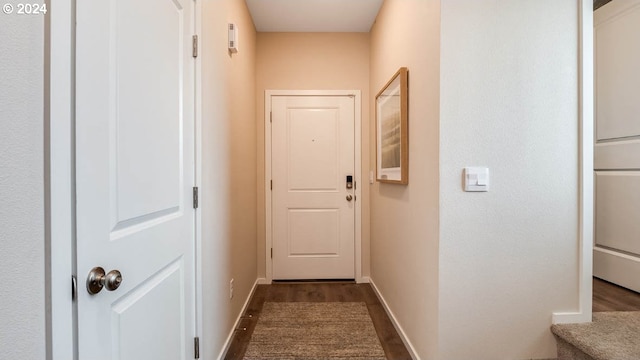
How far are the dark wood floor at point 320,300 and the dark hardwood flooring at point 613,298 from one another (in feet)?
4.15

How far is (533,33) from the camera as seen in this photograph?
1451 millimetres

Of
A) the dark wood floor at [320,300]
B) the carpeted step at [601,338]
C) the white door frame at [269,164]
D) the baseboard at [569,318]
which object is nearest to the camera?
the carpeted step at [601,338]

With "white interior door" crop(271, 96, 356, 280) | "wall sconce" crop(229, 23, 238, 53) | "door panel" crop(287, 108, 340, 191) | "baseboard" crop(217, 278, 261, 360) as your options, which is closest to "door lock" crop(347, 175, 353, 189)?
"white interior door" crop(271, 96, 356, 280)

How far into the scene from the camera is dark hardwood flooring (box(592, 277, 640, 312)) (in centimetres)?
174

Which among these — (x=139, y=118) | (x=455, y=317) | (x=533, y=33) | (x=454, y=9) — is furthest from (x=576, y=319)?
(x=139, y=118)

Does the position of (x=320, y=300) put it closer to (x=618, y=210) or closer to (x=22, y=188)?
(x=22, y=188)

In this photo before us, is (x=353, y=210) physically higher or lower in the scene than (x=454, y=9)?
lower

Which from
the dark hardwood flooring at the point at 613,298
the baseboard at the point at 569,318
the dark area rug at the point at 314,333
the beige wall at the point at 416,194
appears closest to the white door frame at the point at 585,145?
the baseboard at the point at 569,318

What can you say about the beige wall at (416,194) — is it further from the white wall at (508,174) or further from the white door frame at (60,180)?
the white door frame at (60,180)

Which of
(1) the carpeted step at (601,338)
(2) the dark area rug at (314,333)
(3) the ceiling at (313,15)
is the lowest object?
(2) the dark area rug at (314,333)

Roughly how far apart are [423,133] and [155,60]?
134 centimetres

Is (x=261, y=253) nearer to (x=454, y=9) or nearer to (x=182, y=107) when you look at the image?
(x=182, y=107)

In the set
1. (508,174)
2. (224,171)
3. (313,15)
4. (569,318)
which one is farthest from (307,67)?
(569,318)

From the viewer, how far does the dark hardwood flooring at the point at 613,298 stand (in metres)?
1.74
